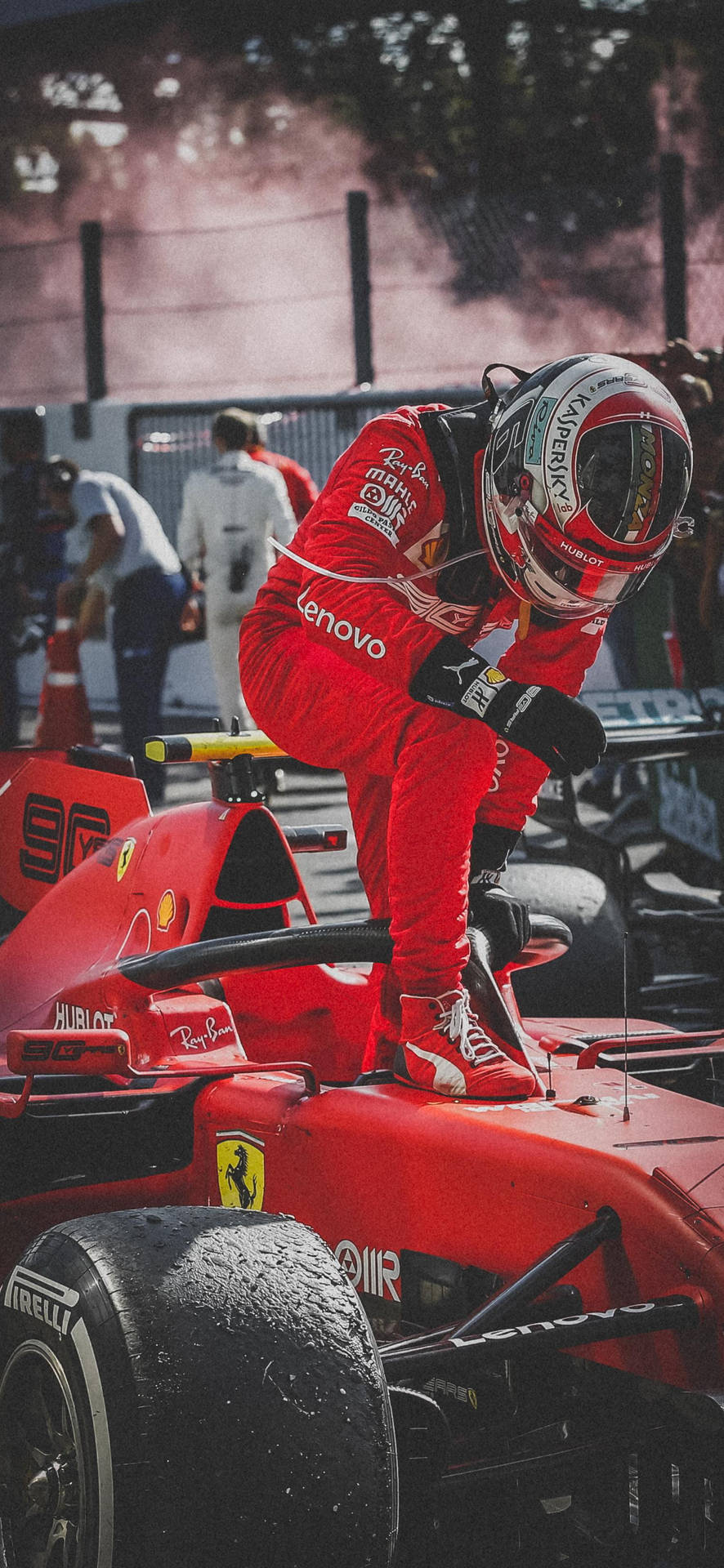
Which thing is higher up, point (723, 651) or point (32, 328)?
point (32, 328)

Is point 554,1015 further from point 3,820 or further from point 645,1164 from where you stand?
point 645,1164

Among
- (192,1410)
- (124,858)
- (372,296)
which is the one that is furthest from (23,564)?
(192,1410)

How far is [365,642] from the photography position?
3076 mm

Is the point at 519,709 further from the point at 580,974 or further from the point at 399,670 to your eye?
the point at 580,974

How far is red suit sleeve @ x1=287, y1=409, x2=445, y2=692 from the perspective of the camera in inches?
121

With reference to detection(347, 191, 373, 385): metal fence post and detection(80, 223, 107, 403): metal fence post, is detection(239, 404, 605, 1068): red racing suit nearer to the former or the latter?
detection(347, 191, 373, 385): metal fence post

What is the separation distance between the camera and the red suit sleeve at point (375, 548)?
306cm

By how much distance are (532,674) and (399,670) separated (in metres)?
0.34

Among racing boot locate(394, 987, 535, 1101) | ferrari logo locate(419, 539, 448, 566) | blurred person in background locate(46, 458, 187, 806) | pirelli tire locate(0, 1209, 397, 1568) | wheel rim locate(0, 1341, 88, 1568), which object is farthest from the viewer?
blurred person in background locate(46, 458, 187, 806)

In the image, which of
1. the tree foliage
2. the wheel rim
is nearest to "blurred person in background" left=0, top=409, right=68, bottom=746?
the wheel rim

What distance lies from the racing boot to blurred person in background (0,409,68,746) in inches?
310

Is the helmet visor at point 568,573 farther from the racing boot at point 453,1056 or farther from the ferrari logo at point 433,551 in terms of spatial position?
the racing boot at point 453,1056

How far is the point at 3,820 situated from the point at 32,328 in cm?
2908

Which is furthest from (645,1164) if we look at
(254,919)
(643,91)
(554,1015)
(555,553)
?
(643,91)
